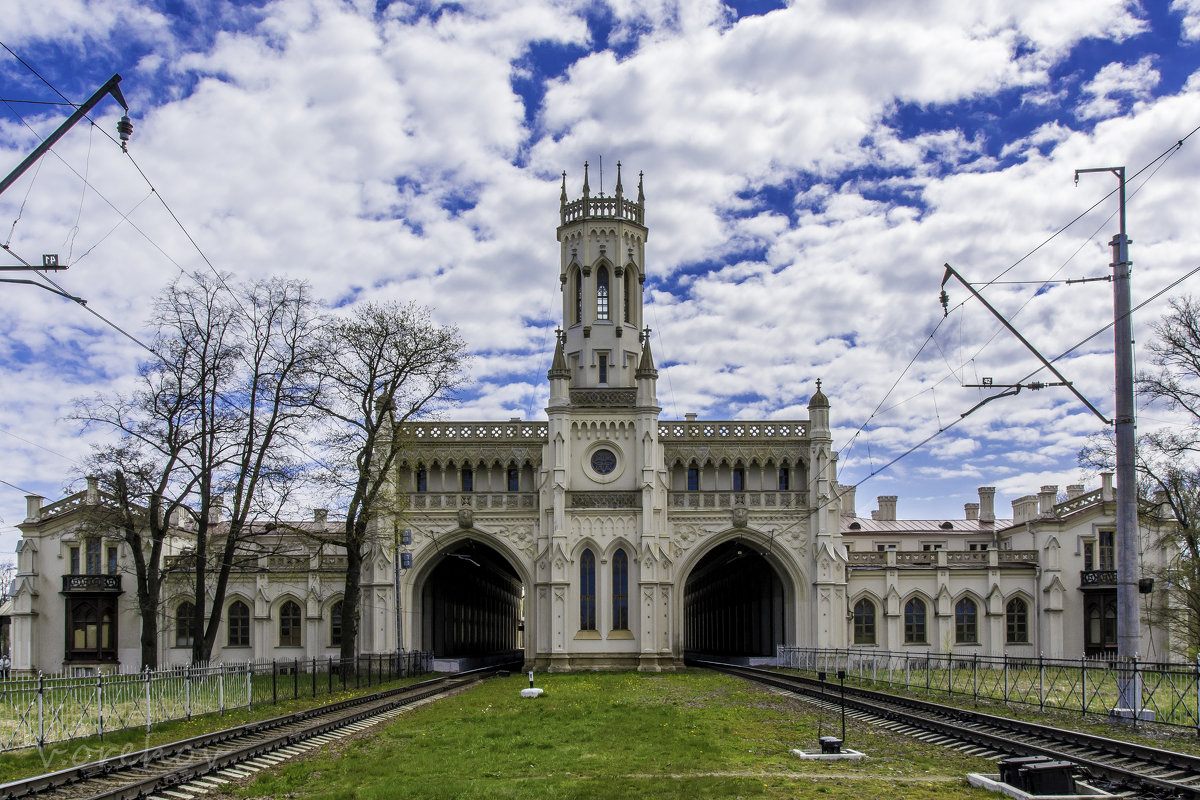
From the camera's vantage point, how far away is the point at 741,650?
65.8 m

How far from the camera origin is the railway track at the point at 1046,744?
1462cm

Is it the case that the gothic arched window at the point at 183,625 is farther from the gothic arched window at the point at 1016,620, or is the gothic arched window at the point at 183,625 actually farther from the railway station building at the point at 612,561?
the gothic arched window at the point at 1016,620

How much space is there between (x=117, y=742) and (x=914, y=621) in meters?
43.5

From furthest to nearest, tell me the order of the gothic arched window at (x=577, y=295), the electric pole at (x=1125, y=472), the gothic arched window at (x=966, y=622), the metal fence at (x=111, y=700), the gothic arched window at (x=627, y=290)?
the gothic arched window at (x=627, y=290) → the gothic arched window at (x=577, y=295) → the gothic arched window at (x=966, y=622) → the electric pole at (x=1125, y=472) → the metal fence at (x=111, y=700)

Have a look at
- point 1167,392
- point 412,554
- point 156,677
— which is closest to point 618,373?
point 412,554

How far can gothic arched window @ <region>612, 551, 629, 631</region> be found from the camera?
51.5m

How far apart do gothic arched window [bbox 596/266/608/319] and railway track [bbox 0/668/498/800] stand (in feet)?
113

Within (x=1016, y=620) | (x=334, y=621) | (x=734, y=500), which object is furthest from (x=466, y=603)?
(x=1016, y=620)

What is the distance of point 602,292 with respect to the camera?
58.3 meters

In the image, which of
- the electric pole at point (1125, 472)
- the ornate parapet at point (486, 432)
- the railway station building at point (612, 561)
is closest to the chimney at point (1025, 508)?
the railway station building at point (612, 561)

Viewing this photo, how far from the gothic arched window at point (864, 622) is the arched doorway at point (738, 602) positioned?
3.57m

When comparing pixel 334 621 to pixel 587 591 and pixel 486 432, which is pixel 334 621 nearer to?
pixel 486 432

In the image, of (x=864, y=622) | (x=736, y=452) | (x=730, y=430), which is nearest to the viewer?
(x=736, y=452)

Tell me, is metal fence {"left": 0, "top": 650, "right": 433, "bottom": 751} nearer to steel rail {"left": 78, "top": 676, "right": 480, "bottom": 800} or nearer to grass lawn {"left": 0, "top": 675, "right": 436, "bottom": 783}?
grass lawn {"left": 0, "top": 675, "right": 436, "bottom": 783}
